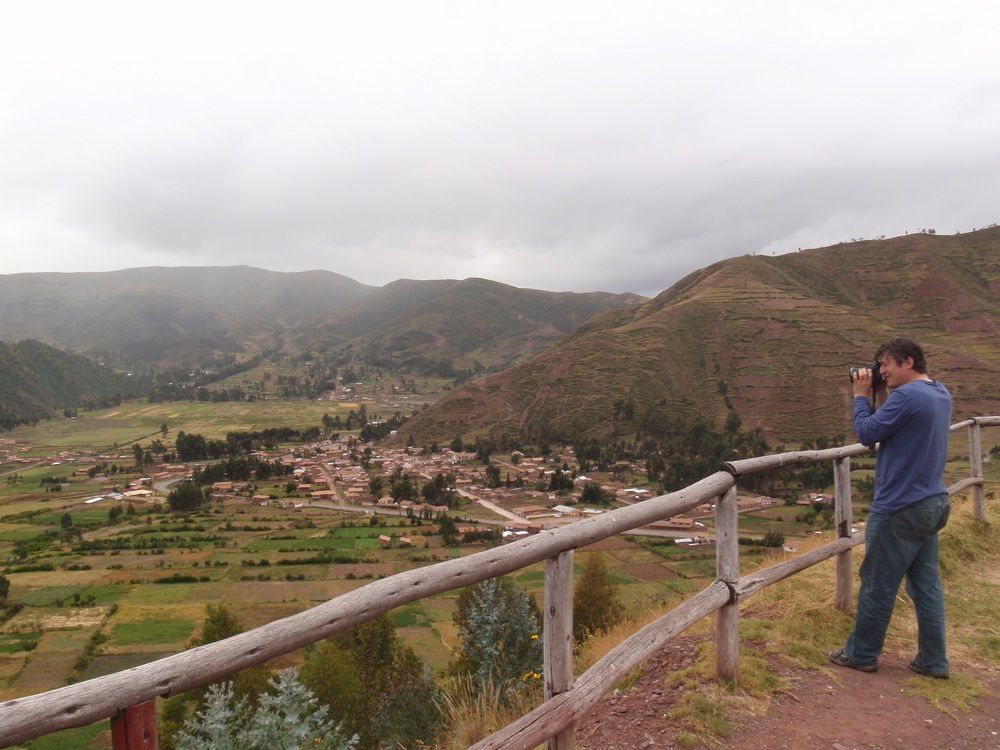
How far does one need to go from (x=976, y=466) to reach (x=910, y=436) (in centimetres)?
451

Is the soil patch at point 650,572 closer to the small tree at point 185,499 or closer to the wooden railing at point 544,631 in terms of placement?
the wooden railing at point 544,631

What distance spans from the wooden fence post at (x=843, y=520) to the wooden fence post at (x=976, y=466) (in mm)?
3081

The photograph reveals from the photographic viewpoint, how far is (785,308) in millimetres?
84875

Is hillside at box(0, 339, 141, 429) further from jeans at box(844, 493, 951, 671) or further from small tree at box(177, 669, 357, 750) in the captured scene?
jeans at box(844, 493, 951, 671)

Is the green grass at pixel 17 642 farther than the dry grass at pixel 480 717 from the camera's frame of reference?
A: Yes

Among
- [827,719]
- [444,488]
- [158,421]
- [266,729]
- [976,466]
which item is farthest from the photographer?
[158,421]

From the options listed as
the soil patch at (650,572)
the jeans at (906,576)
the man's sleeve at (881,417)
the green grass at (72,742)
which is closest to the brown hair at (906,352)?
the man's sleeve at (881,417)

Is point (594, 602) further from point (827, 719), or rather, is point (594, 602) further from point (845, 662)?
point (827, 719)

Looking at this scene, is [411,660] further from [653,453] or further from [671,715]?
[653,453]

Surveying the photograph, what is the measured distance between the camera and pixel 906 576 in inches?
156

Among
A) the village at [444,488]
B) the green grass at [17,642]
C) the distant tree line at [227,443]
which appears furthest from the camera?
the distant tree line at [227,443]

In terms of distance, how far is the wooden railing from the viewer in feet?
4.69

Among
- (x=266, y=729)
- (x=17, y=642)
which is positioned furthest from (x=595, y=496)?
(x=266, y=729)

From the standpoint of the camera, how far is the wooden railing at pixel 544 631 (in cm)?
143
